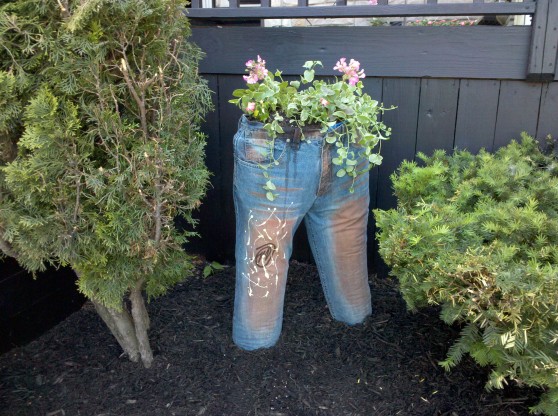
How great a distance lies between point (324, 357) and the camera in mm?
2424

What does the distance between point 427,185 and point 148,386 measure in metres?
1.50

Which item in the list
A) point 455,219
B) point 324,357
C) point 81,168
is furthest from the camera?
point 324,357

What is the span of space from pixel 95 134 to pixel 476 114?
1.92 m

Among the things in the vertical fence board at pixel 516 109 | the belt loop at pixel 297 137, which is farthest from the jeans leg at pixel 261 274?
the vertical fence board at pixel 516 109

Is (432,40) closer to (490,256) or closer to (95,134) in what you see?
(490,256)

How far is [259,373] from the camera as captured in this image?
2342 millimetres

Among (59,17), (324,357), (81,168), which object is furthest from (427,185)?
(59,17)

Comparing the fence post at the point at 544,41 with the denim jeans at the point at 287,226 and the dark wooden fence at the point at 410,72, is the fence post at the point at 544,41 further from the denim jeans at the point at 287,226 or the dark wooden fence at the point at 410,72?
the denim jeans at the point at 287,226

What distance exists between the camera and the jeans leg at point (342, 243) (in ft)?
7.84

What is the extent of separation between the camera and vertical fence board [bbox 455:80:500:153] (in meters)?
2.72

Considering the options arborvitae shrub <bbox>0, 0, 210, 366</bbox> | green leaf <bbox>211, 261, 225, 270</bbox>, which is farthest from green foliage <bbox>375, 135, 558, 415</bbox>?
green leaf <bbox>211, 261, 225, 270</bbox>

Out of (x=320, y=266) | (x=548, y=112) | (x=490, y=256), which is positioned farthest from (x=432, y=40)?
(x=490, y=256)

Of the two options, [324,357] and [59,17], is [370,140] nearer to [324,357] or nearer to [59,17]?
[324,357]

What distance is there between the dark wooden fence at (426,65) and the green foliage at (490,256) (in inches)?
15.6
